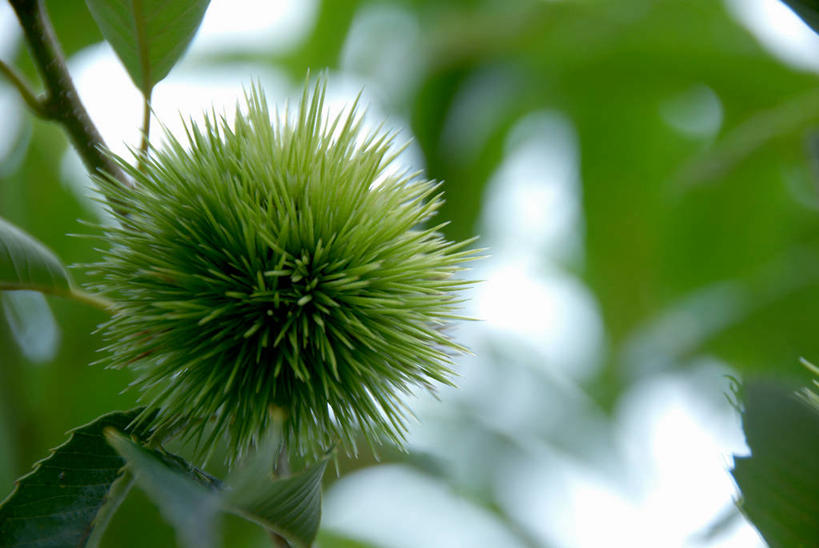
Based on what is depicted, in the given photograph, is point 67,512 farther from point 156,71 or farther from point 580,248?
point 580,248

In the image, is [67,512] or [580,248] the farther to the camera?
[580,248]

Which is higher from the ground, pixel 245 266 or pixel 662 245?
pixel 245 266

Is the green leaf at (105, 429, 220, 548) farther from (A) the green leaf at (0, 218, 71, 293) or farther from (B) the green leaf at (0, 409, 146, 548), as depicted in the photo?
(A) the green leaf at (0, 218, 71, 293)

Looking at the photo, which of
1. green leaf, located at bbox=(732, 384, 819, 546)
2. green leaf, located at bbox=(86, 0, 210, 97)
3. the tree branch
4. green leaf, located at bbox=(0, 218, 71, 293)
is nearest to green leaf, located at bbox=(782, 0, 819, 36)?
green leaf, located at bbox=(732, 384, 819, 546)

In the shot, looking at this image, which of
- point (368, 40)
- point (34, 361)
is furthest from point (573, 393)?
point (34, 361)

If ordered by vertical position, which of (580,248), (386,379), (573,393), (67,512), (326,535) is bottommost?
(326,535)

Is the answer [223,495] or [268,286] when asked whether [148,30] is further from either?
[223,495]

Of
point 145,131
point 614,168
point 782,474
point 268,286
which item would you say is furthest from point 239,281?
point 614,168
